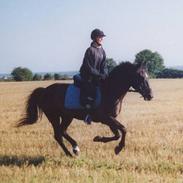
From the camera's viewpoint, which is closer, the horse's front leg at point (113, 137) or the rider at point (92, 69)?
the horse's front leg at point (113, 137)

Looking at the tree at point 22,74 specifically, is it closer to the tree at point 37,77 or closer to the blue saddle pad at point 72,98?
the tree at point 37,77

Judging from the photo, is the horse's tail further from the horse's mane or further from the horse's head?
the horse's head

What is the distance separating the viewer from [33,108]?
10805 mm

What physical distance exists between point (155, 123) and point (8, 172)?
28.0 feet

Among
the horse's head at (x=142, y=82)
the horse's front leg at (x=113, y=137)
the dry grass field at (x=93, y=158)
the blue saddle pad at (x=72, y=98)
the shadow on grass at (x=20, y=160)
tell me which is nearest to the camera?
the dry grass field at (x=93, y=158)

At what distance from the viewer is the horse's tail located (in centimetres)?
1077

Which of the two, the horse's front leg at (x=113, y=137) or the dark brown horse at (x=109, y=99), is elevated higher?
the dark brown horse at (x=109, y=99)

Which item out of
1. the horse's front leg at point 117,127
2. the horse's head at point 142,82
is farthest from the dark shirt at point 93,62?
the horse's front leg at point 117,127

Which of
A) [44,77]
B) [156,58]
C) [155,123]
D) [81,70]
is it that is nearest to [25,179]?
[81,70]

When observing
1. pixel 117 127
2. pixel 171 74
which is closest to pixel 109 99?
pixel 117 127

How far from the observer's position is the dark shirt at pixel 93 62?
9.20m

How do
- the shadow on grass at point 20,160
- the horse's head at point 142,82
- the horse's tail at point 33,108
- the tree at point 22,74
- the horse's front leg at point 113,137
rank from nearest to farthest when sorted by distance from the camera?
the horse's head at point 142,82, the shadow on grass at point 20,160, the horse's front leg at point 113,137, the horse's tail at point 33,108, the tree at point 22,74

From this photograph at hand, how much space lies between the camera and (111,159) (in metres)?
9.18

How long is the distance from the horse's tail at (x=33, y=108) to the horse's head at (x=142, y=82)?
269cm
